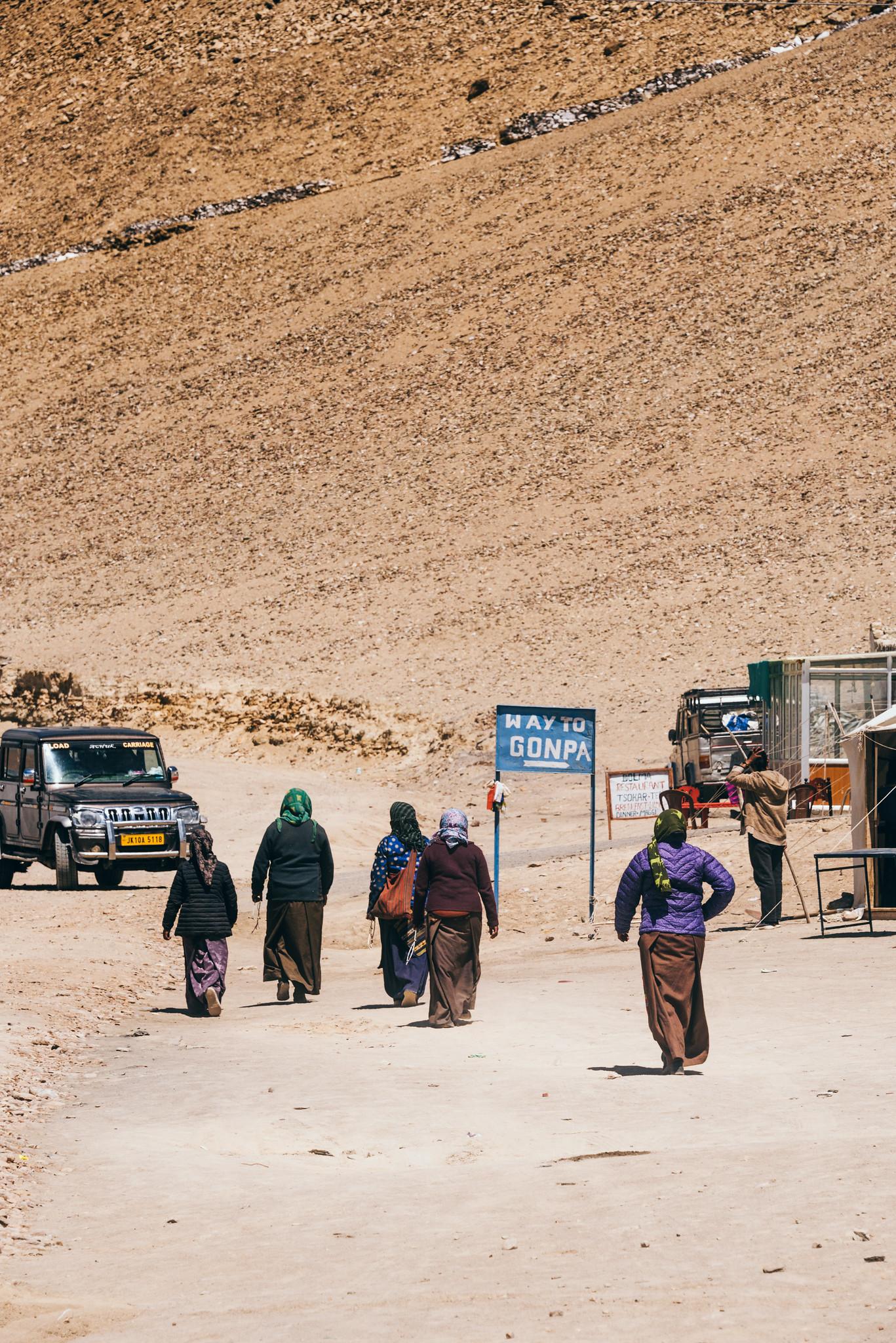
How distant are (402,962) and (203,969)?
151 centimetres

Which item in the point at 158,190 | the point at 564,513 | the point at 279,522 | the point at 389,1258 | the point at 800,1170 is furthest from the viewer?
the point at 158,190

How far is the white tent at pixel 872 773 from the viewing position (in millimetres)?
16422

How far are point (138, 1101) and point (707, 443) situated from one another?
4398 centimetres

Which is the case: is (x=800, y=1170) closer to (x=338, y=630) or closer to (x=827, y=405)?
(x=338, y=630)

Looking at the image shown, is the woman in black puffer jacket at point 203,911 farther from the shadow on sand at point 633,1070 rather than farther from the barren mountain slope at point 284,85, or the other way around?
the barren mountain slope at point 284,85

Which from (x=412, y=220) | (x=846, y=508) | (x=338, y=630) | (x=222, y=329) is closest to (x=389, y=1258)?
(x=338, y=630)

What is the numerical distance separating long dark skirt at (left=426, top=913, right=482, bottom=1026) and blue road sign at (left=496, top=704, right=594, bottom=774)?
19.5 feet

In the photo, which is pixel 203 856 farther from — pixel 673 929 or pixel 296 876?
pixel 673 929

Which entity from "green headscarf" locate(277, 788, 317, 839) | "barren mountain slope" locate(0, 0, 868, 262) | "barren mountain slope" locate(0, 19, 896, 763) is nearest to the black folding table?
"green headscarf" locate(277, 788, 317, 839)

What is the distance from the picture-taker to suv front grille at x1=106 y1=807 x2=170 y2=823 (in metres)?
20.4

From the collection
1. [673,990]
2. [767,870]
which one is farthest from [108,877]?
[673,990]

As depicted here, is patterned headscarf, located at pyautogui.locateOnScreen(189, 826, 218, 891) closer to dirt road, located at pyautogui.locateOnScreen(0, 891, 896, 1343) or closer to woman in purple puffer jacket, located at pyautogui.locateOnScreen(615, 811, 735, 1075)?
dirt road, located at pyautogui.locateOnScreen(0, 891, 896, 1343)

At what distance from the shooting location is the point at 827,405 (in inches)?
2048

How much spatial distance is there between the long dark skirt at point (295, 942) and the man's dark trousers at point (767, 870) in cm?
485
